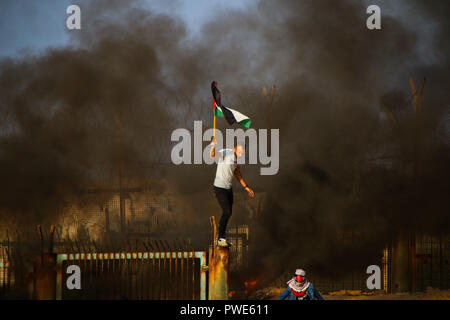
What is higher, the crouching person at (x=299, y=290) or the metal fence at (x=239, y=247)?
the crouching person at (x=299, y=290)

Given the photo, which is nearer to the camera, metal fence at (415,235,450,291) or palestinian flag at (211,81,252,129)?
palestinian flag at (211,81,252,129)

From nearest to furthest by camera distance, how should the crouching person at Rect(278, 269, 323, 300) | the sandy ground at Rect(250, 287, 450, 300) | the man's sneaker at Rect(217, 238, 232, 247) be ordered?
the crouching person at Rect(278, 269, 323, 300), the man's sneaker at Rect(217, 238, 232, 247), the sandy ground at Rect(250, 287, 450, 300)

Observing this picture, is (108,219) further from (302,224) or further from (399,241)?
(399,241)

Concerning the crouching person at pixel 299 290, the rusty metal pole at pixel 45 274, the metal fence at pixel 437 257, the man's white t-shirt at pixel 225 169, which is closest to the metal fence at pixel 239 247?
the metal fence at pixel 437 257

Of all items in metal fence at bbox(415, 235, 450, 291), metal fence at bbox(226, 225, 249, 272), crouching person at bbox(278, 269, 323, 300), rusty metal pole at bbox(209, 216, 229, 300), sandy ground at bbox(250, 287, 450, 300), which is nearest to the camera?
crouching person at bbox(278, 269, 323, 300)

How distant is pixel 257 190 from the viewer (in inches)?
832

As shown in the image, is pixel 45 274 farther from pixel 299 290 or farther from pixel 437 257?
pixel 437 257

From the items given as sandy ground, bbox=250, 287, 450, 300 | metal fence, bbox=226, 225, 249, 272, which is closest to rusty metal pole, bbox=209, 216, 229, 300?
sandy ground, bbox=250, 287, 450, 300

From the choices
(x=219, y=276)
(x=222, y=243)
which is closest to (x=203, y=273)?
(x=219, y=276)

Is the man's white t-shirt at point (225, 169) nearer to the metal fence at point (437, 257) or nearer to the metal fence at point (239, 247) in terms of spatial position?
the metal fence at point (239, 247)

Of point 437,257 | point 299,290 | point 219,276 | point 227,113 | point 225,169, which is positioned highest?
point 227,113

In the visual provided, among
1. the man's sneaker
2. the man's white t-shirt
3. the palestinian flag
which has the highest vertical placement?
the palestinian flag

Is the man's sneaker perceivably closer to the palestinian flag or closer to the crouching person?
the crouching person
